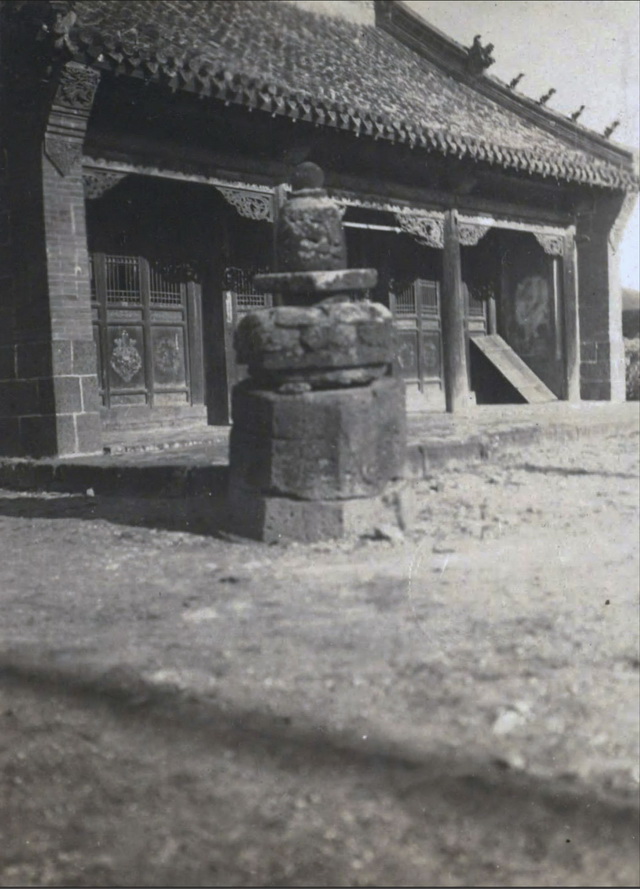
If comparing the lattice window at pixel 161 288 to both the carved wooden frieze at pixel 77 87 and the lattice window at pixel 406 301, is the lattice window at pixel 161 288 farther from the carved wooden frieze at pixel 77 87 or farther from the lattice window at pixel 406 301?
the lattice window at pixel 406 301

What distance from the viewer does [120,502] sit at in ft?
21.1

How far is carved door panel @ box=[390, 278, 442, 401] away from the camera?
1312 cm

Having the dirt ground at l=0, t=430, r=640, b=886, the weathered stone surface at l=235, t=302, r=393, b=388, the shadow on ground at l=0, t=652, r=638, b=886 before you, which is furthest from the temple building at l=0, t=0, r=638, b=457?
the shadow on ground at l=0, t=652, r=638, b=886

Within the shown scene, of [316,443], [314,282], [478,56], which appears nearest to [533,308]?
[478,56]

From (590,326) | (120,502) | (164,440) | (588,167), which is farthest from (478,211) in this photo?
(120,502)

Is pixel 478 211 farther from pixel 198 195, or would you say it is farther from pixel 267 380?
pixel 267 380

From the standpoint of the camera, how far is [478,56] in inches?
541

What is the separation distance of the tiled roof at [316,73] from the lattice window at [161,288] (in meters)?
2.32

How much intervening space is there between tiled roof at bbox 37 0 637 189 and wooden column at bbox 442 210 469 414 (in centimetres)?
121

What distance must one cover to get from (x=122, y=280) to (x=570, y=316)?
296 inches

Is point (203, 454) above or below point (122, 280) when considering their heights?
below

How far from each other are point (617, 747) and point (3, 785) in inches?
62.5

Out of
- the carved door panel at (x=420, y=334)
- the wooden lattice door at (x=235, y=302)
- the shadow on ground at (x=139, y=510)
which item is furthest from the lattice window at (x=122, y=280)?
the carved door panel at (x=420, y=334)

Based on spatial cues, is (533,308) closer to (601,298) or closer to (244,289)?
(601,298)
